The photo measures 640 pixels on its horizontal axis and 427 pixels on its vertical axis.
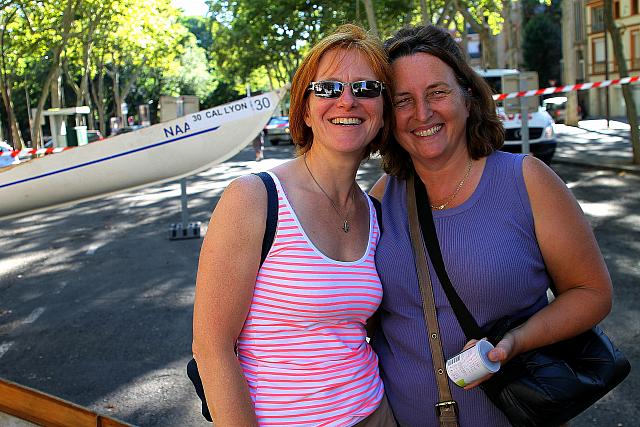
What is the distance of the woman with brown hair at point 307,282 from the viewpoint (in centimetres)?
207

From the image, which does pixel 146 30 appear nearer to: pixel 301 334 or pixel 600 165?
pixel 600 165

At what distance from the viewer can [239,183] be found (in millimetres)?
2113

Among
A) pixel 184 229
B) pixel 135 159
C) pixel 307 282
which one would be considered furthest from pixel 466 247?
pixel 135 159

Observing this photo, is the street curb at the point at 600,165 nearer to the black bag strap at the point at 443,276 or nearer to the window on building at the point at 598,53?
the black bag strap at the point at 443,276

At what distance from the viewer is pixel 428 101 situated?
8.09 feet

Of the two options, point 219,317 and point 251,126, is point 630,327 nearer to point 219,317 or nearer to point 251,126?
point 219,317

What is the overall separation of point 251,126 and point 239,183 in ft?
35.5

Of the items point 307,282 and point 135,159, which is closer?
point 307,282

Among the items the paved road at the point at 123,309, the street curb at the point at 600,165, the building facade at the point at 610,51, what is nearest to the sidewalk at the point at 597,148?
the street curb at the point at 600,165

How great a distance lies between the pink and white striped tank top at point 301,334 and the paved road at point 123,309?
8.96ft

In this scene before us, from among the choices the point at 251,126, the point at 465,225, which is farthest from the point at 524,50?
the point at 465,225

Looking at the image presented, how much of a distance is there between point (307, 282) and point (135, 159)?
1033 cm

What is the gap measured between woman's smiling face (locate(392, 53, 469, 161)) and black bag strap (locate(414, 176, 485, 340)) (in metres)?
0.19

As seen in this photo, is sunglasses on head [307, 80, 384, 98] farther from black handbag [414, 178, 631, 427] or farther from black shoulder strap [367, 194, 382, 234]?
black handbag [414, 178, 631, 427]
